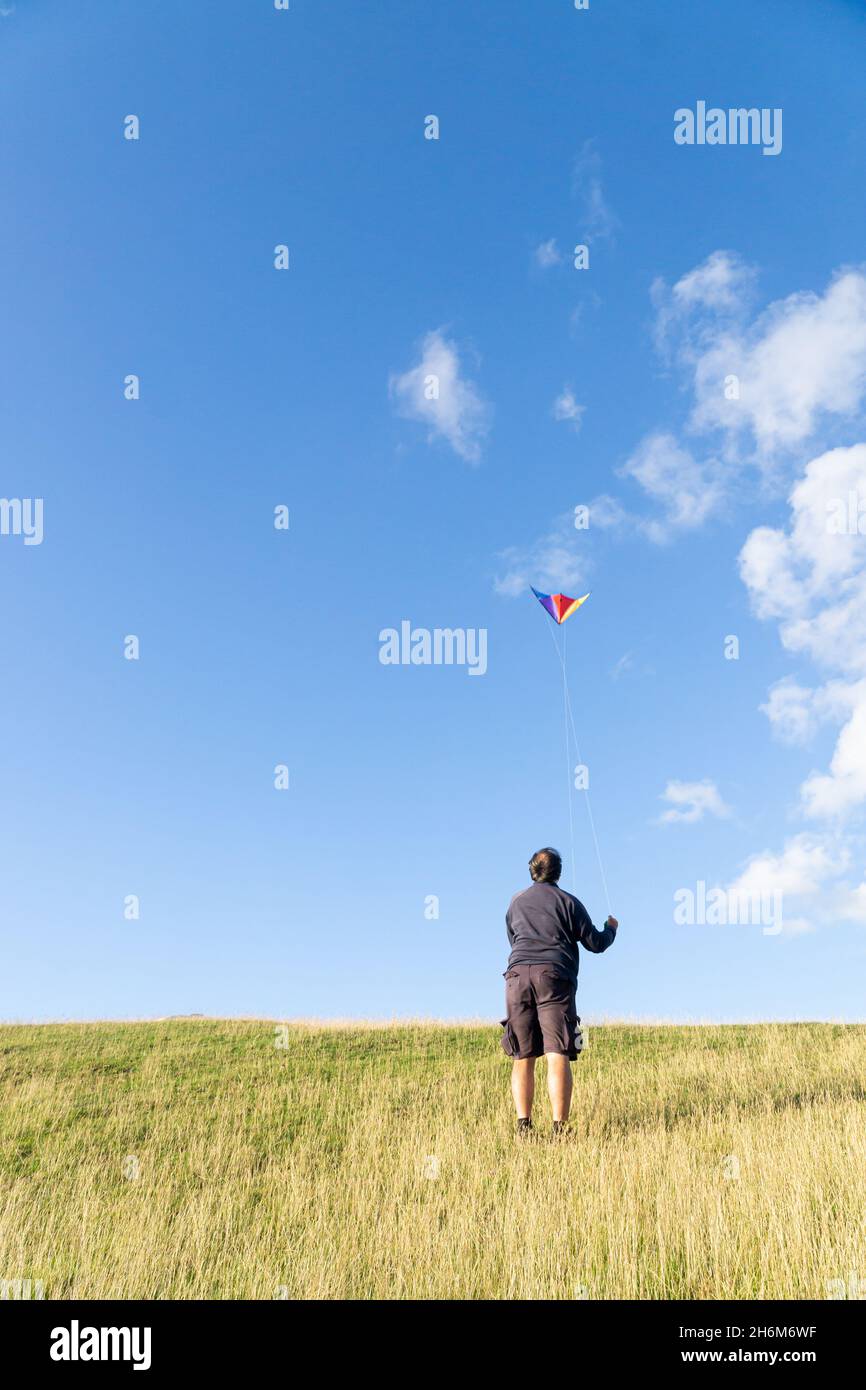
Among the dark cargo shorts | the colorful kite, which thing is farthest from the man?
the colorful kite

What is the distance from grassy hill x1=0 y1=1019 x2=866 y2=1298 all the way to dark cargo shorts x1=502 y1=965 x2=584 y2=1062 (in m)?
0.90

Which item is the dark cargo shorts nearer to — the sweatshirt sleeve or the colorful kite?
the sweatshirt sleeve

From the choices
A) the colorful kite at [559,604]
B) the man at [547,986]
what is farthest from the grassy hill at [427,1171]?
the colorful kite at [559,604]

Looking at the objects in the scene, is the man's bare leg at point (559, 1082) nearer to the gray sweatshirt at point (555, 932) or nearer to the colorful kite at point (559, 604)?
the gray sweatshirt at point (555, 932)

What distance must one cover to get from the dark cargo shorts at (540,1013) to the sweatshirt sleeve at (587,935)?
1.22 feet

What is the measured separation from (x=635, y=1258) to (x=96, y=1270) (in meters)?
3.79

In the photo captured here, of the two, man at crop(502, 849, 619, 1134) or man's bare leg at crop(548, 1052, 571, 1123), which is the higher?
man at crop(502, 849, 619, 1134)

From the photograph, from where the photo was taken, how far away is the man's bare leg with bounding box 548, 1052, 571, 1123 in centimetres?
822

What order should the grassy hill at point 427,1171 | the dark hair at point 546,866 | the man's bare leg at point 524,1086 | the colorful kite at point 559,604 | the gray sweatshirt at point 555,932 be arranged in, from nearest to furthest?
the grassy hill at point 427,1171 < the gray sweatshirt at point 555,932 < the man's bare leg at point 524,1086 < the dark hair at point 546,866 < the colorful kite at point 559,604

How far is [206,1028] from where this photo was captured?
17828 mm

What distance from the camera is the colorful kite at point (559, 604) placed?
13867 millimetres

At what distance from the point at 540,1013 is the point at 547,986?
25cm
